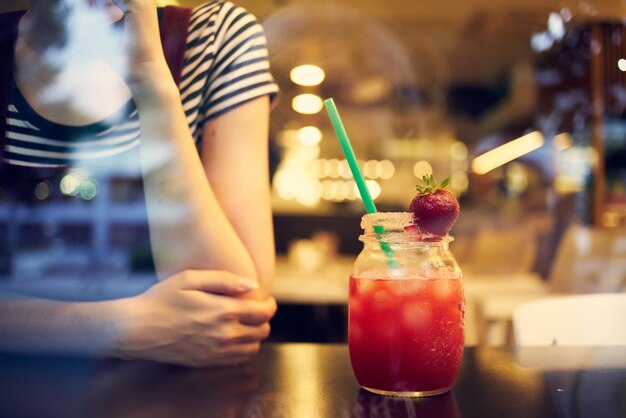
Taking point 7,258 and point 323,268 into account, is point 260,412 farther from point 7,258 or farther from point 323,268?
point 323,268

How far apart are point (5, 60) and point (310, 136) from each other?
6300mm

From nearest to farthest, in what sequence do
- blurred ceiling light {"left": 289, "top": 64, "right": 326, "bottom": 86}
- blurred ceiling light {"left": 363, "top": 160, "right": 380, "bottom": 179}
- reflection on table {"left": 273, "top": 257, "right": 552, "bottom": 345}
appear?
reflection on table {"left": 273, "top": 257, "right": 552, "bottom": 345}
blurred ceiling light {"left": 289, "top": 64, "right": 326, "bottom": 86}
blurred ceiling light {"left": 363, "top": 160, "right": 380, "bottom": 179}

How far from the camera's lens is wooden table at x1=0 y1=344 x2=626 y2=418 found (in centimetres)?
77

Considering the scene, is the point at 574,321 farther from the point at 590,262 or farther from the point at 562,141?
the point at 562,141

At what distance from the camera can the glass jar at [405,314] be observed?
2.83 feet

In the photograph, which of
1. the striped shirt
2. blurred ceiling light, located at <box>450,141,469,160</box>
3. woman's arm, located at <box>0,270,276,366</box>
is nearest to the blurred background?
blurred ceiling light, located at <box>450,141,469,160</box>

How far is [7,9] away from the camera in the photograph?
4.39 ft

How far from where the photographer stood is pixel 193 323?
116cm

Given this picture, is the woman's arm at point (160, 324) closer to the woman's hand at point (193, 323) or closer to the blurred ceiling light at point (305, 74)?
the woman's hand at point (193, 323)

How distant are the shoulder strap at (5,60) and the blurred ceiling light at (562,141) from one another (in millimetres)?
4117

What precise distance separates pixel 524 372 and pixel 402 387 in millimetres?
231

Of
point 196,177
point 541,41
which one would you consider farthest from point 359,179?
point 541,41

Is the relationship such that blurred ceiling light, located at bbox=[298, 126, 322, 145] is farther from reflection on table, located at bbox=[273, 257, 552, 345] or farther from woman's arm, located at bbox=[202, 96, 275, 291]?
woman's arm, located at bbox=[202, 96, 275, 291]

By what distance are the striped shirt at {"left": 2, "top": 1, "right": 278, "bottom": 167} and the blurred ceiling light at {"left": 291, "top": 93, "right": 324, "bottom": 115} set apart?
123 inches
